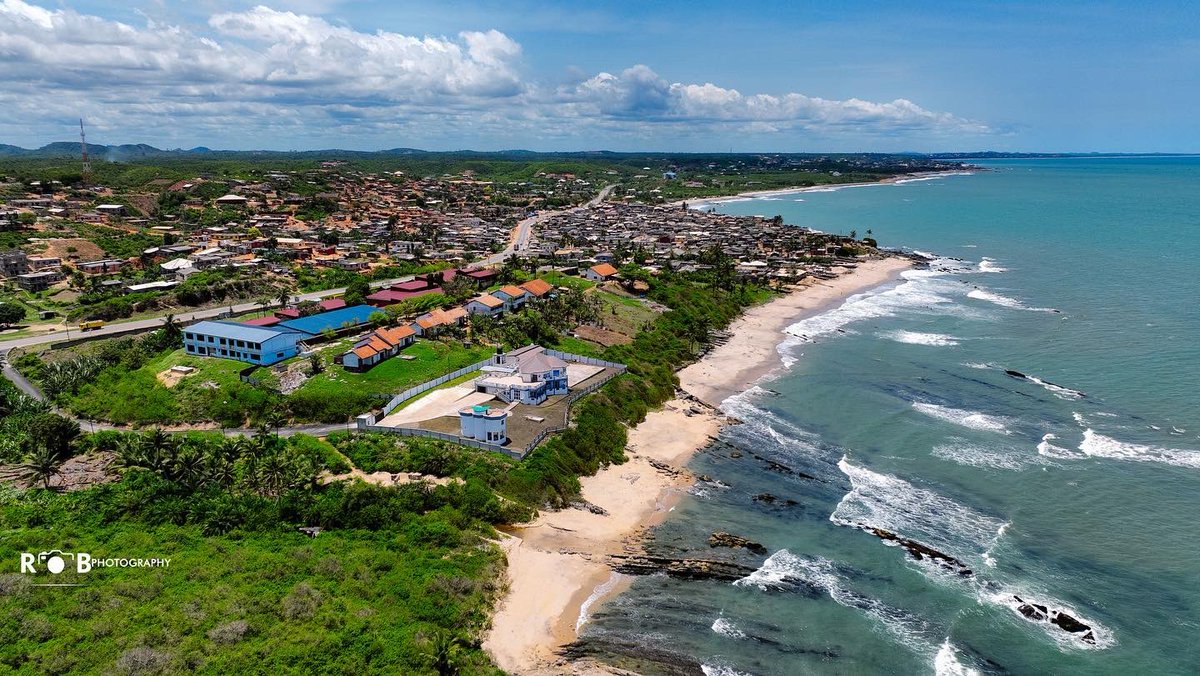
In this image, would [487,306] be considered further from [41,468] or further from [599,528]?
[41,468]

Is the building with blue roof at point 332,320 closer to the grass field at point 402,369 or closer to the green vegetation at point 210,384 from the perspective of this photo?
the green vegetation at point 210,384

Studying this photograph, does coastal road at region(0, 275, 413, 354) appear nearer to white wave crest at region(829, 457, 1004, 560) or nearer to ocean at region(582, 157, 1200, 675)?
ocean at region(582, 157, 1200, 675)

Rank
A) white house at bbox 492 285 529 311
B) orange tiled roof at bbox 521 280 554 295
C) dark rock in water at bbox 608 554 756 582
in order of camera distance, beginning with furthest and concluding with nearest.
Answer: orange tiled roof at bbox 521 280 554 295 < white house at bbox 492 285 529 311 < dark rock in water at bbox 608 554 756 582

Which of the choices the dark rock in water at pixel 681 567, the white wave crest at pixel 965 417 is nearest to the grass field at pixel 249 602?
the dark rock in water at pixel 681 567

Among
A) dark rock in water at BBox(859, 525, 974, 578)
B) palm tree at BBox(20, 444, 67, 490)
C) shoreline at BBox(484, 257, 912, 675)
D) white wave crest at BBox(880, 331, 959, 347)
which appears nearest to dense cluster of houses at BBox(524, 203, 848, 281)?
white wave crest at BBox(880, 331, 959, 347)

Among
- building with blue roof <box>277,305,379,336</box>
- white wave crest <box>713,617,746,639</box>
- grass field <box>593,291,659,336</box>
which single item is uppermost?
building with blue roof <box>277,305,379,336</box>

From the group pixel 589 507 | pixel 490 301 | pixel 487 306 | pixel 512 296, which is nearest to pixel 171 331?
pixel 487 306

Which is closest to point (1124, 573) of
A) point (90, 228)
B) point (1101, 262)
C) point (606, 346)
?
point (606, 346)
